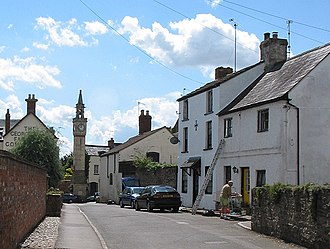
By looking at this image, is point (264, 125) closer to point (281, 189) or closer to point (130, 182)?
point (281, 189)

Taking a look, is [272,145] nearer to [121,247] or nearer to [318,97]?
[318,97]

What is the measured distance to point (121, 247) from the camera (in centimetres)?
1519

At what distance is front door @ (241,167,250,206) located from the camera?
94.8 feet

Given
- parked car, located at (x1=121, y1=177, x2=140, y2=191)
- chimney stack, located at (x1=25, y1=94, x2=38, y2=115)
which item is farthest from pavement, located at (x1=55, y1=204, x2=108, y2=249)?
chimney stack, located at (x1=25, y1=94, x2=38, y2=115)

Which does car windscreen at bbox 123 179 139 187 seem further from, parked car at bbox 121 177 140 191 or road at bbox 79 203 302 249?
road at bbox 79 203 302 249

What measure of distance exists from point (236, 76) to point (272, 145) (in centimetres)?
760

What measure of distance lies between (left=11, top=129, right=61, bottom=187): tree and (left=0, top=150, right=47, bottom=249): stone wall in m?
20.4

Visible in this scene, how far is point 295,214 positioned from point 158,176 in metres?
31.6

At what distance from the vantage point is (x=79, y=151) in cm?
7512

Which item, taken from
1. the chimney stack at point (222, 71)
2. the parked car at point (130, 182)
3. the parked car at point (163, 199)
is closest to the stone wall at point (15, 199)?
the parked car at point (163, 199)

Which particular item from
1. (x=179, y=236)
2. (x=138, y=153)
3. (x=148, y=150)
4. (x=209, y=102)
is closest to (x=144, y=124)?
(x=148, y=150)

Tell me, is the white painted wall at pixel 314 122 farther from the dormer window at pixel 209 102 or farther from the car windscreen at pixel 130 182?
the car windscreen at pixel 130 182

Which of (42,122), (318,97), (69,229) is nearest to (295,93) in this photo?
(318,97)

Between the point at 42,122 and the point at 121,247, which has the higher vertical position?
the point at 42,122
